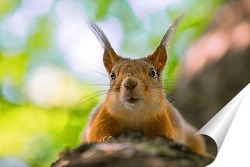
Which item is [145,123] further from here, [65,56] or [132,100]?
[65,56]

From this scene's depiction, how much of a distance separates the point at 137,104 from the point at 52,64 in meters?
0.25

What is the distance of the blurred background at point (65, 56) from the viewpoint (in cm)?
134

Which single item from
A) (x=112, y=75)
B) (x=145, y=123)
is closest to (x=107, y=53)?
(x=112, y=75)

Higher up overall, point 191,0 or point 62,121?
point 191,0

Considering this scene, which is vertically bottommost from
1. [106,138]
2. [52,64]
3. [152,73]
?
[106,138]

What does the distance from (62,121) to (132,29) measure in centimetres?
29

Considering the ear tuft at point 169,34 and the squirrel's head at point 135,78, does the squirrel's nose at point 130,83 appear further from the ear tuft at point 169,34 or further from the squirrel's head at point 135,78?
the ear tuft at point 169,34

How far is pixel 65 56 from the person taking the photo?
1370 mm

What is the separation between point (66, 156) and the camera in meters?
1.25

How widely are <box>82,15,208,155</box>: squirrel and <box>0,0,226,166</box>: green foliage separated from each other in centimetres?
4

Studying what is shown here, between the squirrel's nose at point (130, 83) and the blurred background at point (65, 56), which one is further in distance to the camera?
the blurred background at point (65, 56)

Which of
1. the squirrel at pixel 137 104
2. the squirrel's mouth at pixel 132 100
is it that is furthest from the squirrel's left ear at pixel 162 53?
the squirrel's mouth at pixel 132 100

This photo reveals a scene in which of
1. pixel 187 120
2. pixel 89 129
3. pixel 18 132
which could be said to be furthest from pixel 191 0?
pixel 18 132

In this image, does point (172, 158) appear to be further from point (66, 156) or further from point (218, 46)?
point (218, 46)
